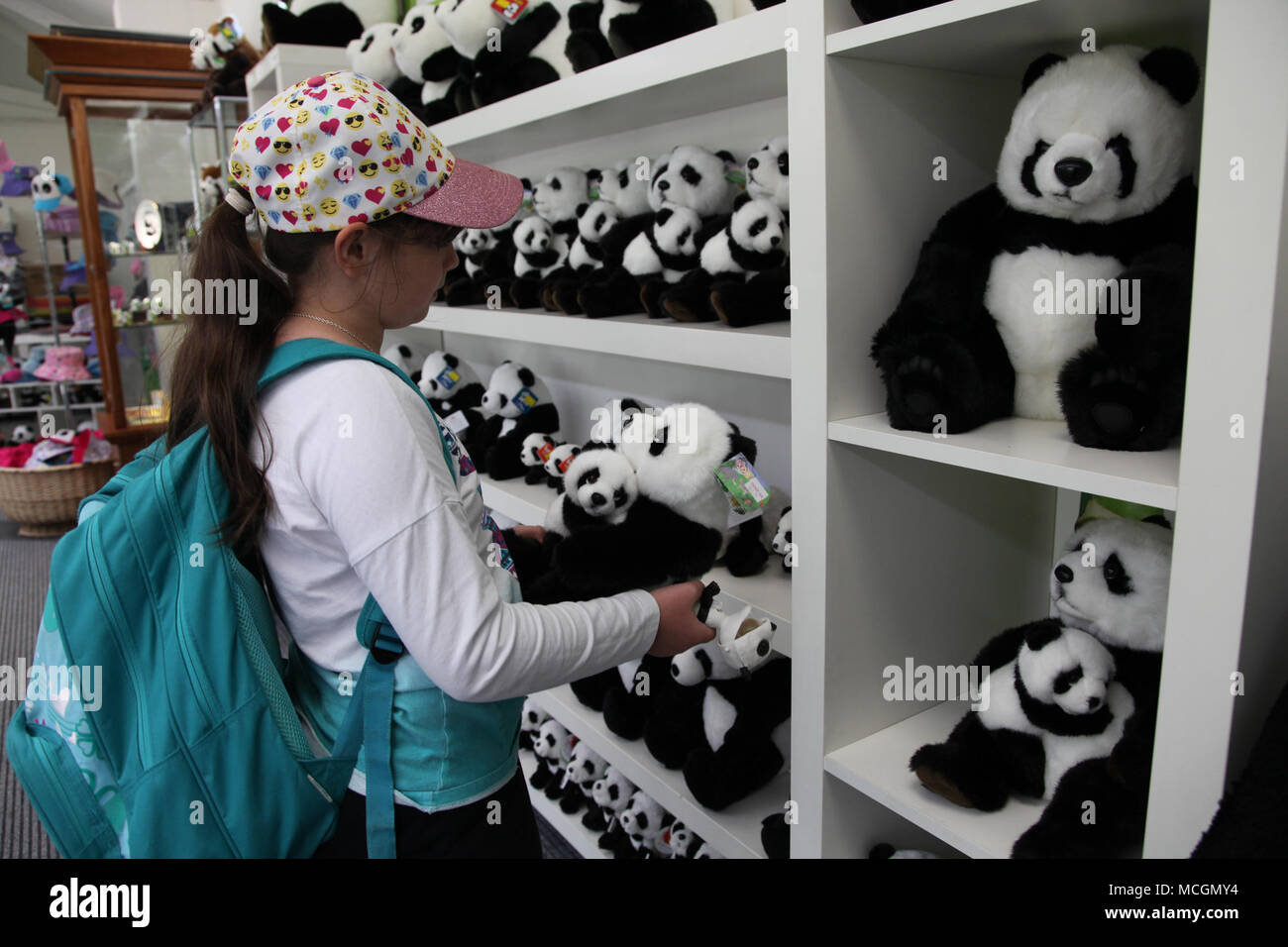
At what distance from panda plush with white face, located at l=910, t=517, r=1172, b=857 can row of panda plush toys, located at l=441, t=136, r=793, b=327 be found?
1.60 feet

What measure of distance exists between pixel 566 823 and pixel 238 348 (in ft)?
4.11

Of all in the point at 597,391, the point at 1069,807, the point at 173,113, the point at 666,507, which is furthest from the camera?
the point at 173,113

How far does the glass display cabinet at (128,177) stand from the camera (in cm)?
352

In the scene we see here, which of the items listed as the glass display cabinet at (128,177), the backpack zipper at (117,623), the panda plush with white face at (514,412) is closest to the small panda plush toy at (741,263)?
the panda plush with white face at (514,412)

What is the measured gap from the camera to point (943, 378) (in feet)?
2.77

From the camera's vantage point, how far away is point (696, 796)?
1269 mm

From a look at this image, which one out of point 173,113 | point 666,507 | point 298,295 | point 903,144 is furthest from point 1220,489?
point 173,113

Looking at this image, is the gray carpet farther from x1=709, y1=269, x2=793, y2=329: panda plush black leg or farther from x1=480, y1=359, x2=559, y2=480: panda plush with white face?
x1=709, y1=269, x2=793, y2=329: panda plush black leg

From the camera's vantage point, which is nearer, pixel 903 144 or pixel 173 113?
pixel 903 144

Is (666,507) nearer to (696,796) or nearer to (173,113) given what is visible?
(696,796)

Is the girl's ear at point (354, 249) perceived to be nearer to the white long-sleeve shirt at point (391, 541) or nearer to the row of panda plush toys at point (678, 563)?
the white long-sleeve shirt at point (391, 541)

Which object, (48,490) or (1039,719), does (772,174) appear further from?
(48,490)

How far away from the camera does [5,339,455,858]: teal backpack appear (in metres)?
0.77
